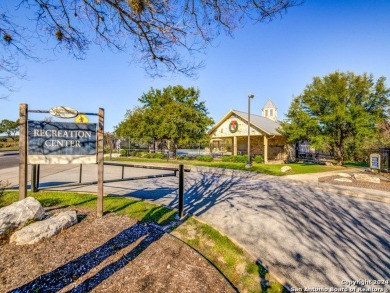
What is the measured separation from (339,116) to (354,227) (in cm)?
1415

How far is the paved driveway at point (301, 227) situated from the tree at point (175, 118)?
16472 millimetres

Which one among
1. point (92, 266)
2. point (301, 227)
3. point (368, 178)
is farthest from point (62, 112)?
point (368, 178)

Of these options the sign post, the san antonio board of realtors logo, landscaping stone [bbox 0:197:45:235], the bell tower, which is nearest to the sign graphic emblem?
landscaping stone [bbox 0:197:45:235]

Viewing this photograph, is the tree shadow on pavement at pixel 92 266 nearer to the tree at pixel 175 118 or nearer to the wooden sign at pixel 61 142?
the wooden sign at pixel 61 142

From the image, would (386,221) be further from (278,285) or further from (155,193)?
(155,193)

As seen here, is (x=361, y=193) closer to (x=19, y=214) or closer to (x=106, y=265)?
(x=106, y=265)

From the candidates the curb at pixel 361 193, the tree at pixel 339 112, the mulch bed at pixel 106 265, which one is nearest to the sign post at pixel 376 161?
the tree at pixel 339 112

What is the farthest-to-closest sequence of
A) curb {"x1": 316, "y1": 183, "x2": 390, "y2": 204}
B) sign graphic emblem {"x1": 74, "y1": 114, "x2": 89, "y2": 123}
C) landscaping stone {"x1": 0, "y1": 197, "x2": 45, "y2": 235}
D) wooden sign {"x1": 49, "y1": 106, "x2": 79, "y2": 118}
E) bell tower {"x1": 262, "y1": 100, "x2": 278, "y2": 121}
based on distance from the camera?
1. bell tower {"x1": 262, "y1": 100, "x2": 278, "y2": 121}
2. curb {"x1": 316, "y1": 183, "x2": 390, "y2": 204}
3. sign graphic emblem {"x1": 74, "y1": 114, "x2": 89, "y2": 123}
4. wooden sign {"x1": 49, "y1": 106, "x2": 79, "y2": 118}
5. landscaping stone {"x1": 0, "y1": 197, "x2": 45, "y2": 235}

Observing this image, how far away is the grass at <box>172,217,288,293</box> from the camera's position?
2752 millimetres

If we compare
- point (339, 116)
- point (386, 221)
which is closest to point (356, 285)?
point (386, 221)

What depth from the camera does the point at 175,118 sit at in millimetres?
24531

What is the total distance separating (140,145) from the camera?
29609 millimetres

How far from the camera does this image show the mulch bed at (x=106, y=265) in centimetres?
238

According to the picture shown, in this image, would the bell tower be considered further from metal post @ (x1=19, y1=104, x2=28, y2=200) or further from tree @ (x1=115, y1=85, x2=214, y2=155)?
metal post @ (x1=19, y1=104, x2=28, y2=200)
